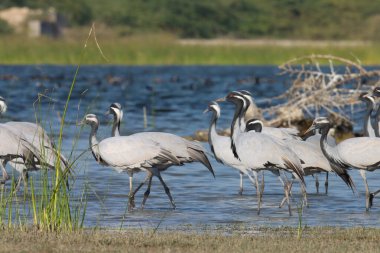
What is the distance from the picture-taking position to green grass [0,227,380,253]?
9.16m

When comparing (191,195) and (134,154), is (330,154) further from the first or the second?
(134,154)

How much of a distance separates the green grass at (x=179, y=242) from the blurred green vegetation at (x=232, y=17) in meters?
73.9

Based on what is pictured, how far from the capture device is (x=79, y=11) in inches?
3467

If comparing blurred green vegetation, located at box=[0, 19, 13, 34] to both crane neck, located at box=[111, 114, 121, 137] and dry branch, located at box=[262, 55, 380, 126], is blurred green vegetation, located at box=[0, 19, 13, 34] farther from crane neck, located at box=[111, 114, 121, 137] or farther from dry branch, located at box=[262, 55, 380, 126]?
crane neck, located at box=[111, 114, 121, 137]

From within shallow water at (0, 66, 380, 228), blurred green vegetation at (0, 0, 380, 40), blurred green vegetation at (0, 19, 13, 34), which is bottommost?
blurred green vegetation at (0, 19, 13, 34)

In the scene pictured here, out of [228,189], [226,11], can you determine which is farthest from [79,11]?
[228,189]

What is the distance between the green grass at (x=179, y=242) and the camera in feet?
30.0

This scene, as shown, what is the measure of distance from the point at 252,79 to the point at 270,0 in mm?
50339

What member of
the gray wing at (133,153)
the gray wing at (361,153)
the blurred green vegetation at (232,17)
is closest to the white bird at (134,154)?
the gray wing at (133,153)

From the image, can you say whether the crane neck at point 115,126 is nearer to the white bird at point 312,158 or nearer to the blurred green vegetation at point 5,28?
the white bird at point 312,158

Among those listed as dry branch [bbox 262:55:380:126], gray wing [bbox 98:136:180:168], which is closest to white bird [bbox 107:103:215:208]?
gray wing [bbox 98:136:180:168]

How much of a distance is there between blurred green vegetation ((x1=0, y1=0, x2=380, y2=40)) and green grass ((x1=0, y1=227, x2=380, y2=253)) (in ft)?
242

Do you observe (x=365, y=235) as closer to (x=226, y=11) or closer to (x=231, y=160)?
(x=231, y=160)

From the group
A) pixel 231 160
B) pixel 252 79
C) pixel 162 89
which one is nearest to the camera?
pixel 231 160
